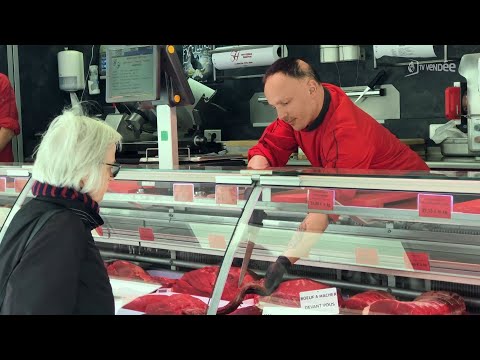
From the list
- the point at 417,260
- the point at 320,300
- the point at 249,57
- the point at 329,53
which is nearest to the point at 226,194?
the point at 320,300

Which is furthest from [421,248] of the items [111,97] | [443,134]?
[443,134]

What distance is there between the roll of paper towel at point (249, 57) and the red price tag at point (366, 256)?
4.16 metres

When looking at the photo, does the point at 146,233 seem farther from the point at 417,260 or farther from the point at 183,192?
the point at 417,260

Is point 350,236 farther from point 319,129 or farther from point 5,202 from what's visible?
point 5,202

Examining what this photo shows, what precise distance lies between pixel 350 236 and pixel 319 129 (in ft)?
2.45

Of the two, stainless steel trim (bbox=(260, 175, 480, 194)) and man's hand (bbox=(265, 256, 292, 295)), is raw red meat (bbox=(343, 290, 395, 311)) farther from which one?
stainless steel trim (bbox=(260, 175, 480, 194))

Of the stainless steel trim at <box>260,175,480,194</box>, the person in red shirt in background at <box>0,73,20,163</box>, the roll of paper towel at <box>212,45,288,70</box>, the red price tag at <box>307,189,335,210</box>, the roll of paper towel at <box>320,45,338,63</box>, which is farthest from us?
the roll of paper towel at <box>212,45,288,70</box>

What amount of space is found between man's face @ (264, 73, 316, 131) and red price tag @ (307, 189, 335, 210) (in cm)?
69

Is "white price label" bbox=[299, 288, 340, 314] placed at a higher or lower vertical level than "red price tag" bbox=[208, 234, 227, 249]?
lower

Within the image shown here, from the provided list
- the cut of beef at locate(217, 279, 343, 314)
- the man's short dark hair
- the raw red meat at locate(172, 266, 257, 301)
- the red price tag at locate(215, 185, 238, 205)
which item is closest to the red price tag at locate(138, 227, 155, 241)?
the raw red meat at locate(172, 266, 257, 301)

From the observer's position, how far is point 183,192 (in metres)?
2.90

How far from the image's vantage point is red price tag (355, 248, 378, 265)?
2.49 metres

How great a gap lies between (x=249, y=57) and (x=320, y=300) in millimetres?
4360

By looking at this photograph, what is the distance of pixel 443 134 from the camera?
18.2 ft
